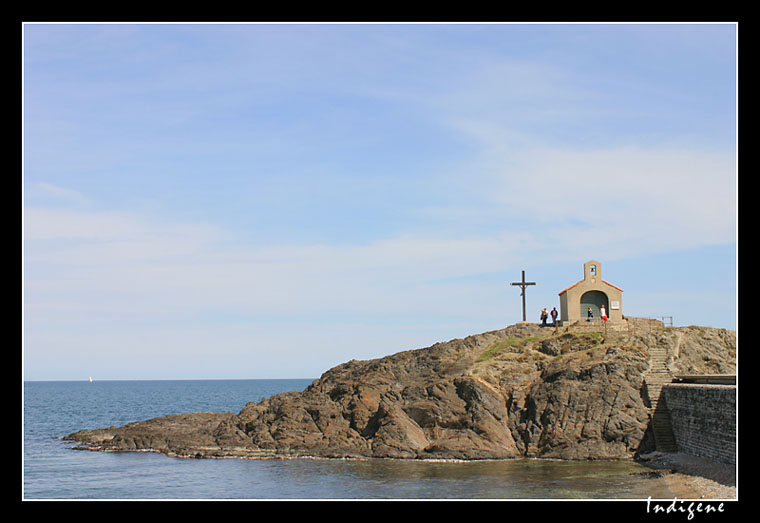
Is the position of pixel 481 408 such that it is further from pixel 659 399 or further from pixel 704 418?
pixel 704 418

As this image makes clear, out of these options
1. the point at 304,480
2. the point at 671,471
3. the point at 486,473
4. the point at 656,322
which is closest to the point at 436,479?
the point at 486,473

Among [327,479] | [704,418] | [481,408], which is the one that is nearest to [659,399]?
[704,418]

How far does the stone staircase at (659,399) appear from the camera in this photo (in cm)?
4197

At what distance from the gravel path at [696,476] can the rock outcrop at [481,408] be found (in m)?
3.74

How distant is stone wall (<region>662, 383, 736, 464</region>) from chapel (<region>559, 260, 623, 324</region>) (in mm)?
12916

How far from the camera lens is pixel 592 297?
5631 cm

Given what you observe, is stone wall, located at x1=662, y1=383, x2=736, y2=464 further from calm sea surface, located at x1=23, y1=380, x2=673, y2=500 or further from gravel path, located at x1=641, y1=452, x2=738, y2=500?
calm sea surface, located at x1=23, y1=380, x2=673, y2=500

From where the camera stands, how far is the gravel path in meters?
30.2

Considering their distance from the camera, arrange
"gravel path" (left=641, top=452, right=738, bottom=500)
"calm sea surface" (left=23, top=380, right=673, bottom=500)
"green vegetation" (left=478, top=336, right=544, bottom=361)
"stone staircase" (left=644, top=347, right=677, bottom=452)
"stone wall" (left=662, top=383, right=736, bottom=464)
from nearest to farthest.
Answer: "gravel path" (left=641, top=452, right=738, bottom=500)
"calm sea surface" (left=23, top=380, right=673, bottom=500)
"stone wall" (left=662, top=383, right=736, bottom=464)
"stone staircase" (left=644, top=347, right=677, bottom=452)
"green vegetation" (left=478, top=336, right=544, bottom=361)

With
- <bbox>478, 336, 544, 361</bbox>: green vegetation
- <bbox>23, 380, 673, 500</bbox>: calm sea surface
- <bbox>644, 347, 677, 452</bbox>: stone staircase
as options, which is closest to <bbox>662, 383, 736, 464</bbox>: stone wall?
<bbox>644, 347, 677, 452</bbox>: stone staircase

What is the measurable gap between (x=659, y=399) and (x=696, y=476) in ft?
34.5
